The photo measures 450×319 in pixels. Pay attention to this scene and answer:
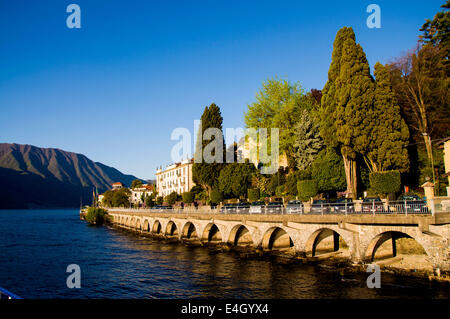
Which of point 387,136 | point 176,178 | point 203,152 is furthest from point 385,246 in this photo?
point 176,178

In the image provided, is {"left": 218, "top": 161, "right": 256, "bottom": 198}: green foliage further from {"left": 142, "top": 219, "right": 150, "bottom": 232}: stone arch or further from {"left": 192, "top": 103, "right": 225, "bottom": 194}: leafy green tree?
{"left": 142, "top": 219, "right": 150, "bottom": 232}: stone arch

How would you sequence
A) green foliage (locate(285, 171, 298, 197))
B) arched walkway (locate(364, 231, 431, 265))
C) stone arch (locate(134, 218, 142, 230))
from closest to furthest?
1. arched walkway (locate(364, 231, 431, 265))
2. green foliage (locate(285, 171, 298, 197))
3. stone arch (locate(134, 218, 142, 230))

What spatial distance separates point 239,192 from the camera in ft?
183

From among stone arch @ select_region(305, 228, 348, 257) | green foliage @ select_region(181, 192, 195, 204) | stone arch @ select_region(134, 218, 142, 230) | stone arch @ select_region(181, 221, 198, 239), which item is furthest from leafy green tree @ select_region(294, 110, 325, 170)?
stone arch @ select_region(134, 218, 142, 230)

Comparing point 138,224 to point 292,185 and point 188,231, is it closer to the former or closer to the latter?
point 188,231

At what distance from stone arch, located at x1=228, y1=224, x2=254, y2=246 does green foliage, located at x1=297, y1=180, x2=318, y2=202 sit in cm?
769

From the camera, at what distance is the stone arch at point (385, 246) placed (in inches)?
906

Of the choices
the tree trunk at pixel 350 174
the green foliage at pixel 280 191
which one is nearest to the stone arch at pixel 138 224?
the green foliage at pixel 280 191

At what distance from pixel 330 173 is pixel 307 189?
5.55 m

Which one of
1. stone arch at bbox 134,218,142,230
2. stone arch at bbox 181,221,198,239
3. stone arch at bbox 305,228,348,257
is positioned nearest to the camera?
stone arch at bbox 305,228,348,257

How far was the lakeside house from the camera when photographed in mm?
87875

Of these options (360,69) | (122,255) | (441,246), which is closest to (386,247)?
(441,246)

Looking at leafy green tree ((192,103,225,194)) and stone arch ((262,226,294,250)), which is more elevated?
leafy green tree ((192,103,225,194))

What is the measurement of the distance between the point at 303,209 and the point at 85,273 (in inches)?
841
